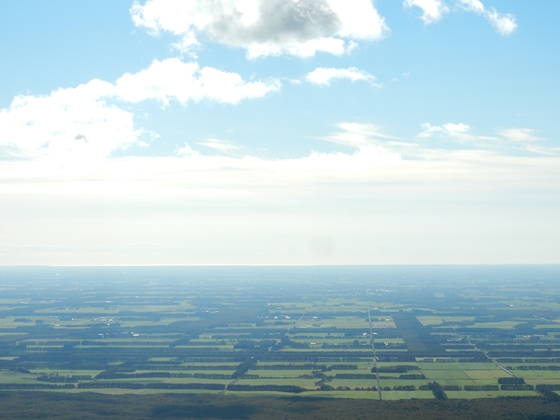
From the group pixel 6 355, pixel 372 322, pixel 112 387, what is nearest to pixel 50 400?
pixel 112 387

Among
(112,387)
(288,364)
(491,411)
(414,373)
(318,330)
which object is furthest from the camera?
(318,330)

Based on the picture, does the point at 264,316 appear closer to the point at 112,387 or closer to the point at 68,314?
the point at 68,314

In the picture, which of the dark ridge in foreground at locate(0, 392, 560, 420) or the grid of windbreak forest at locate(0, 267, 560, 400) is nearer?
the dark ridge in foreground at locate(0, 392, 560, 420)

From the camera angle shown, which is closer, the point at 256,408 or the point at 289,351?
the point at 256,408

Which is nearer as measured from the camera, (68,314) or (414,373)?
(414,373)

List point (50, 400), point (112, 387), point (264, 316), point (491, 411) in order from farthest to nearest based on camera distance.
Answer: point (264, 316) → point (112, 387) → point (50, 400) → point (491, 411)

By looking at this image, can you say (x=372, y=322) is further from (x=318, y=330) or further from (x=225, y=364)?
(x=225, y=364)

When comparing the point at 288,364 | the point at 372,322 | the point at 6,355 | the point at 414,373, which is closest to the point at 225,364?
the point at 288,364

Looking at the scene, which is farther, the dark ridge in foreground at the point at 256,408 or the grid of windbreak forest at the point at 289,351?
the grid of windbreak forest at the point at 289,351
